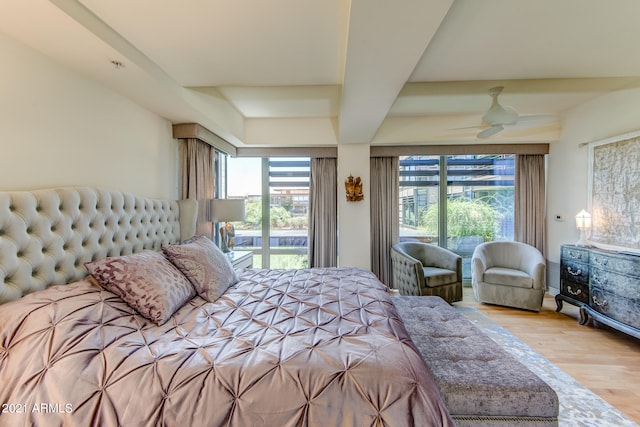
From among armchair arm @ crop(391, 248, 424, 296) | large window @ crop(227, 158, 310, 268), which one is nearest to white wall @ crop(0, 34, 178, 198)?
large window @ crop(227, 158, 310, 268)

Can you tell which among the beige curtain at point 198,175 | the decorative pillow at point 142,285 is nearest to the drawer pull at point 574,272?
the decorative pillow at point 142,285

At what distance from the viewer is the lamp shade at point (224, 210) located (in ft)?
10.1

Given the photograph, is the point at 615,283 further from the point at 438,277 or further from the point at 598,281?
the point at 438,277

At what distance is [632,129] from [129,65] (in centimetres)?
489

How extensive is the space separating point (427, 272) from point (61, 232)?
3.67 metres

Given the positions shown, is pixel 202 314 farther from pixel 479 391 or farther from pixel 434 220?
pixel 434 220

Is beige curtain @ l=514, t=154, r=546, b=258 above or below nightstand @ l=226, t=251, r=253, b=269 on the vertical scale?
above

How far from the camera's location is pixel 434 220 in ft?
14.4

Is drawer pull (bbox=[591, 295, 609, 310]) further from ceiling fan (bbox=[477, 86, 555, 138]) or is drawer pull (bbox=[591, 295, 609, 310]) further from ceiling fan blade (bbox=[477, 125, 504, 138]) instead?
ceiling fan blade (bbox=[477, 125, 504, 138])

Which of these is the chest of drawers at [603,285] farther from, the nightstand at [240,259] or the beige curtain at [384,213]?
the nightstand at [240,259]

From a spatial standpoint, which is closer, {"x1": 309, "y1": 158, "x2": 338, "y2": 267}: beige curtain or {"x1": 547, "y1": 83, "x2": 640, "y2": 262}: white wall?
{"x1": 547, "y1": 83, "x2": 640, "y2": 262}: white wall

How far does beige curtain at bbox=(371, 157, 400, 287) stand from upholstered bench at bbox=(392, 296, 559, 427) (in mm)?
2559

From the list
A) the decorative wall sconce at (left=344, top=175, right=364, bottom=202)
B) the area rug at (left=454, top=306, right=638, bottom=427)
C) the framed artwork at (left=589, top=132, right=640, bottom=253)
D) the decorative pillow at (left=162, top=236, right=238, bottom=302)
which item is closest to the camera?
the area rug at (left=454, top=306, right=638, bottom=427)

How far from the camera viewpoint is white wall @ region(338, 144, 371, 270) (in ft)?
13.1
